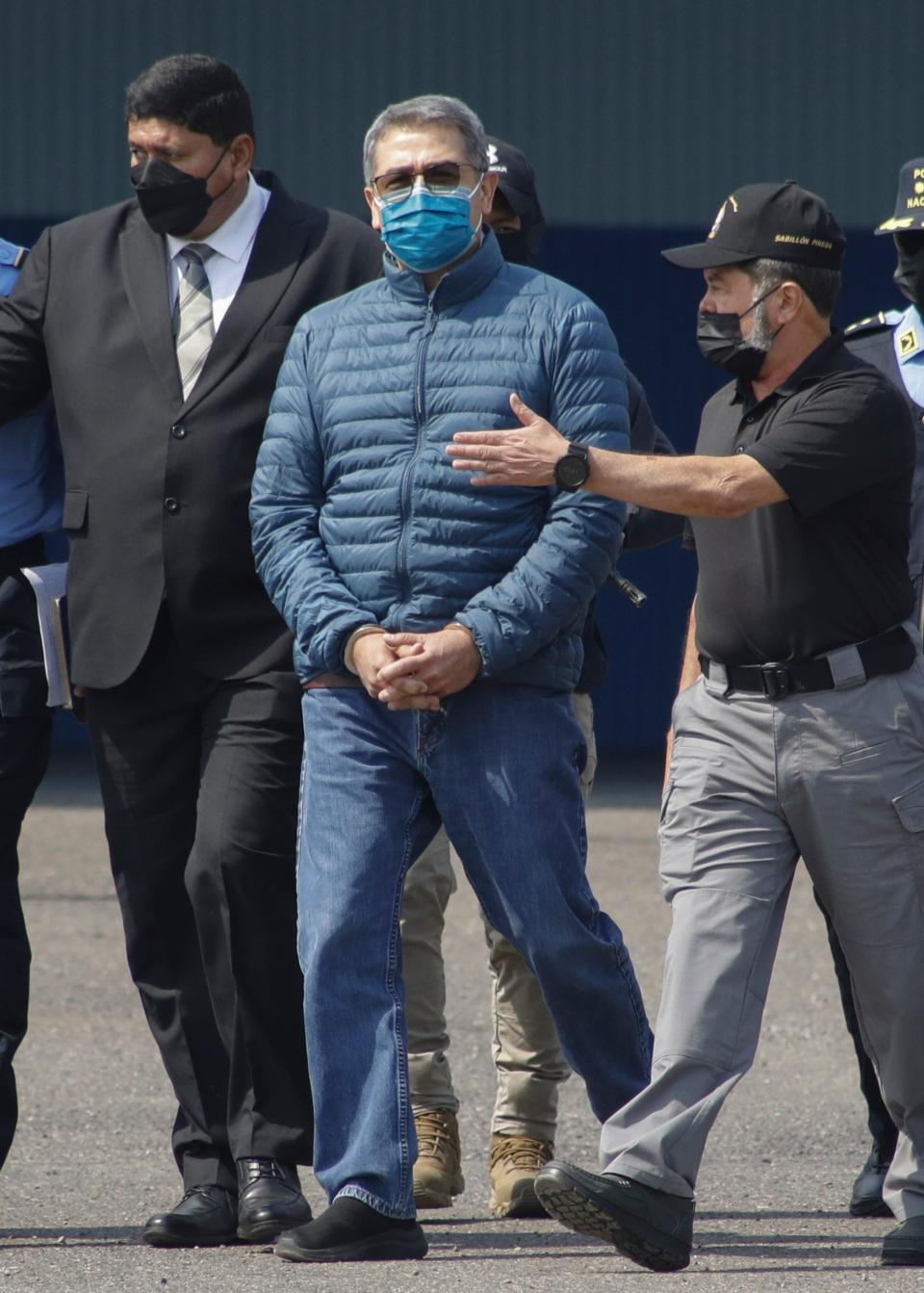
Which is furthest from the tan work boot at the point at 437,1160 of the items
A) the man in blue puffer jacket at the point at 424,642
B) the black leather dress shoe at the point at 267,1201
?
the man in blue puffer jacket at the point at 424,642

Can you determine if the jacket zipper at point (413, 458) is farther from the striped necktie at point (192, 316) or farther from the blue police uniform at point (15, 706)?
the blue police uniform at point (15, 706)

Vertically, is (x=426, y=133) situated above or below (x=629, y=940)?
above

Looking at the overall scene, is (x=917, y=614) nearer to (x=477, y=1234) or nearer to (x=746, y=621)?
(x=746, y=621)

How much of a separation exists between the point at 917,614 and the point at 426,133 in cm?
148

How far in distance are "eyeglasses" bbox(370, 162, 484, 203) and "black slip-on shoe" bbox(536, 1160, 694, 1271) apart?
1820mm

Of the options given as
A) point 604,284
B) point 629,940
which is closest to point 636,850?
point 629,940

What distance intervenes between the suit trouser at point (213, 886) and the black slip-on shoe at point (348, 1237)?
290mm

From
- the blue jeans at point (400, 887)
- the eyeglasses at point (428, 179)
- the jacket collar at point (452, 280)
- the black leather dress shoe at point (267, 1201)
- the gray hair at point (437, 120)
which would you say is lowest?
the black leather dress shoe at point (267, 1201)

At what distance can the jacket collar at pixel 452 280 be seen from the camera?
427cm

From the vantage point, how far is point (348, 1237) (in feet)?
13.4

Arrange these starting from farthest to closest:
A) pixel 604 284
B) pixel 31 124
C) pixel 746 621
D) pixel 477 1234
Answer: pixel 604 284 → pixel 31 124 → pixel 477 1234 → pixel 746 621

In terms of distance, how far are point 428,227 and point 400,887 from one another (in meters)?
1.25

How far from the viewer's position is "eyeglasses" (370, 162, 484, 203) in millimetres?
4258

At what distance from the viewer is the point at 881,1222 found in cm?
463
